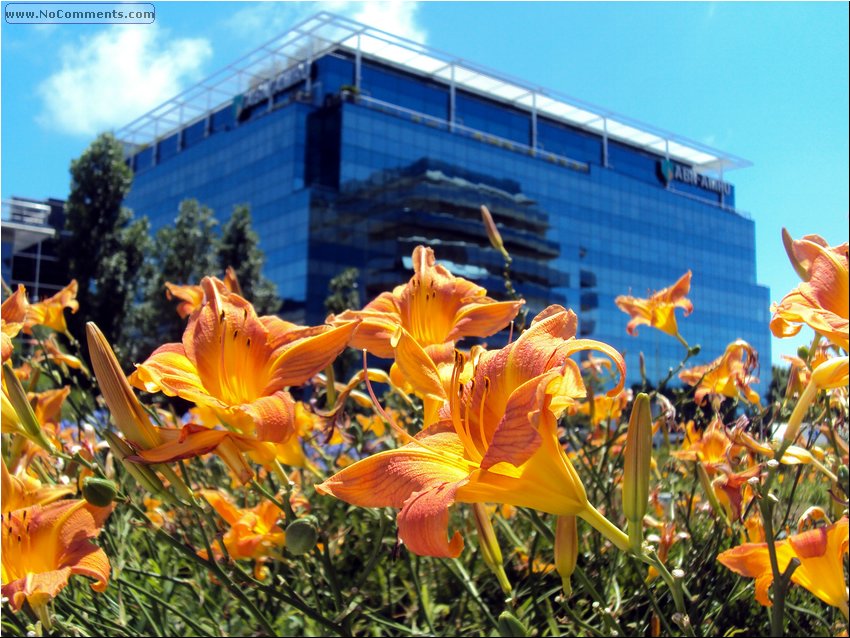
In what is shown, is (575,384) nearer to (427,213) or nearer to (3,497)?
(3,497)

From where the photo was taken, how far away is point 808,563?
3.64 ft

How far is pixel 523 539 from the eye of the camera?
203 centimetres

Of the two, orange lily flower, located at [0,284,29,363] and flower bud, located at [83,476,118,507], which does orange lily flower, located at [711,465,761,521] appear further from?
orange lily flower, located at [0,284,29,363]

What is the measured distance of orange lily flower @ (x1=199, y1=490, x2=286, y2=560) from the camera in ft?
4.79

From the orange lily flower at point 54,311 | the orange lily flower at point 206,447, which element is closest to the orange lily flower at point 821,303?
the orange lily flower at point 206,447

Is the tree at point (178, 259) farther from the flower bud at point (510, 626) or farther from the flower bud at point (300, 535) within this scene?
the flower bud at point (510, 626)

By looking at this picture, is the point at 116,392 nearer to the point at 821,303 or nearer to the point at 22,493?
the point at 22,493

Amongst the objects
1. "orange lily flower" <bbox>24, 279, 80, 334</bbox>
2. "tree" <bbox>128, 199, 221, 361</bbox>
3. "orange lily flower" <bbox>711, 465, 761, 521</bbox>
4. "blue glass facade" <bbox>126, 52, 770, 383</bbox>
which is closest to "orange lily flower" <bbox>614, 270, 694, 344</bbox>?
"orange lily flower" <bbox>711, 465, 761, 521</bbox>

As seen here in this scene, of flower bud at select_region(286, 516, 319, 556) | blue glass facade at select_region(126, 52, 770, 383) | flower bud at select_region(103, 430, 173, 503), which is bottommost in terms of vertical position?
flower bud at select_region(286, 516, 319, 556)

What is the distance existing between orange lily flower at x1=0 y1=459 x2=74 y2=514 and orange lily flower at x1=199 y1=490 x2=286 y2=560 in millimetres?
350

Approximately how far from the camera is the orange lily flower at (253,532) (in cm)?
146

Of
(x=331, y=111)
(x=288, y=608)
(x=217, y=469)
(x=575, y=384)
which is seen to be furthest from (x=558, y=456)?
(x=331, y=111)

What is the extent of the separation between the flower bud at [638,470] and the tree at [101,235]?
1536 centimetres

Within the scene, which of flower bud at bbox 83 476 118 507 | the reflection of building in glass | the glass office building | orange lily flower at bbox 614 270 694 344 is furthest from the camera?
the glass office building
